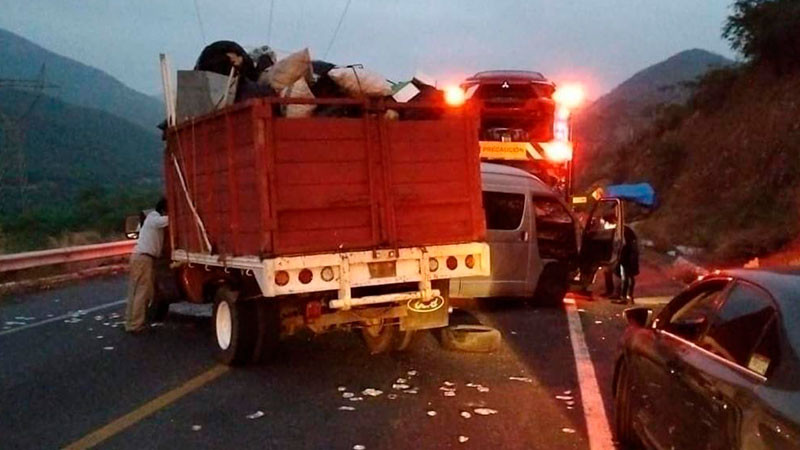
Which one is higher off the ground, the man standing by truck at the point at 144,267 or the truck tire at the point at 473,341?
the man standing by truck at the point at 144,267

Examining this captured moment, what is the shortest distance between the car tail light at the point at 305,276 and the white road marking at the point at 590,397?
8.19ft

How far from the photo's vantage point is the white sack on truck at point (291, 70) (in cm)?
965

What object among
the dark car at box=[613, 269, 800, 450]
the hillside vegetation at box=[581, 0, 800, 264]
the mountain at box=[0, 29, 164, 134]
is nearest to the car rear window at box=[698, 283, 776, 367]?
the dark car at box=[613, 269, 800, 450]

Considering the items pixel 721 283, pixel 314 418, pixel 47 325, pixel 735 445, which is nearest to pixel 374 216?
pixel 314 418

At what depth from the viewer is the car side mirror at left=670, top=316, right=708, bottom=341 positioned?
563 cm

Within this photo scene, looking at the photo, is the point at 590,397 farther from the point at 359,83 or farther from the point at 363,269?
the point at 359,83

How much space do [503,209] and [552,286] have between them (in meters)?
1.33

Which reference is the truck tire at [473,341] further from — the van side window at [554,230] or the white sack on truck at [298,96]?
the van side window at [554,230]

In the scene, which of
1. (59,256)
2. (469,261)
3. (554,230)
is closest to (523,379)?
(469,261)

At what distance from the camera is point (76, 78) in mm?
177750

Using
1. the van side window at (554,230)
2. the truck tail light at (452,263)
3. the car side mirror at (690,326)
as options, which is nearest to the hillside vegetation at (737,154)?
the van side window at (554,230)

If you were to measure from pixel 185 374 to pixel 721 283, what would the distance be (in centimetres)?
548

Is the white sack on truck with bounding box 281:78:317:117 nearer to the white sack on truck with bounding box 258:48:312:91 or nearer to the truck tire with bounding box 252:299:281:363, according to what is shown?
the white sack on truck with bounding box 258:48:312:91

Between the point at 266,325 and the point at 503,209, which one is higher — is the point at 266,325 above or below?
below
